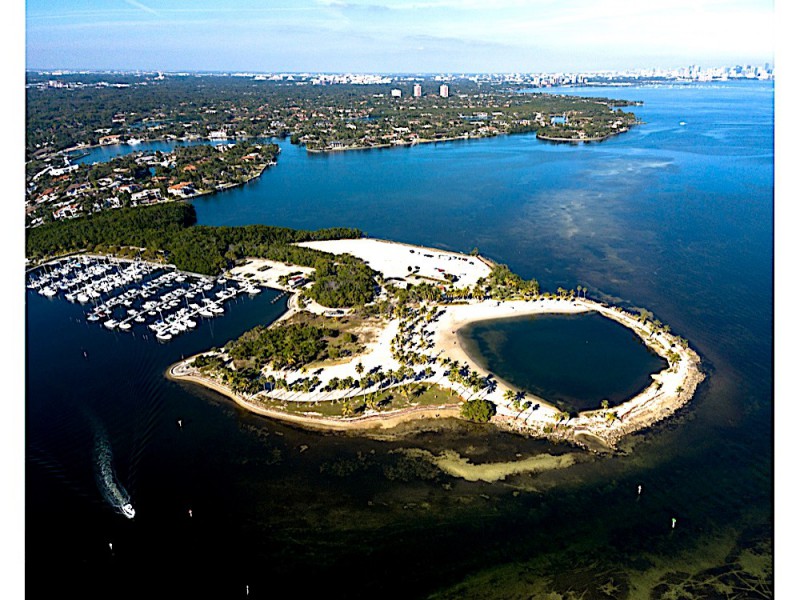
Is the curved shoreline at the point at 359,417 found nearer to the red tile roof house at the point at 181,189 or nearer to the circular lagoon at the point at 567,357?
the circular lagoon at the point at 567,357

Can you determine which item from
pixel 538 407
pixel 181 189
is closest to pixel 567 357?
pixel 538 407

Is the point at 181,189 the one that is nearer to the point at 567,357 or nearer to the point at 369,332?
the point at 369,332

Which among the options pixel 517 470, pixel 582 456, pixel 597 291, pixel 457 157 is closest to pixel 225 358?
pixel 517 470

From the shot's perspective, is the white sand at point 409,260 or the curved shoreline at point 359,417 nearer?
the curved shoreline at point 359,417

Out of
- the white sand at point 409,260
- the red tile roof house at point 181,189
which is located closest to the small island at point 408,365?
the white sand at point 409,260

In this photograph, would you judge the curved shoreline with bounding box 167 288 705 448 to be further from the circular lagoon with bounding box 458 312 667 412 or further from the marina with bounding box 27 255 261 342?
the marina with bounding box 27 255 261 342

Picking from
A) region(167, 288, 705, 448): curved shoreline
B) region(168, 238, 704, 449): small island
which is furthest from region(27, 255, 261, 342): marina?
region(167, 288, 705, 448): curved shoreline
